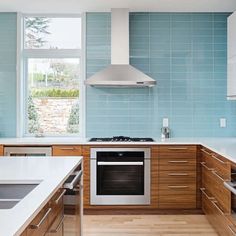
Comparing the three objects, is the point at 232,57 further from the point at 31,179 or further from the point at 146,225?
the point at 31,179

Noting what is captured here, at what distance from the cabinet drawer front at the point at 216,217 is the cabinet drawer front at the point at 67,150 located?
1574 mm

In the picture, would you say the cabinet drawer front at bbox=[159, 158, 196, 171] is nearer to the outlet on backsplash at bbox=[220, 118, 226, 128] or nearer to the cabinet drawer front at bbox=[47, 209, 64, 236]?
the outlet on backsplash at bbox=[220, 118, 226, 128]

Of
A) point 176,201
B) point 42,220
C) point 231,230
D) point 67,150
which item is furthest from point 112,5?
point 42,220

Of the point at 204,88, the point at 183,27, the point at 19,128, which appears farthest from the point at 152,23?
the point at 19,128

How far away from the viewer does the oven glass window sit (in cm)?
433

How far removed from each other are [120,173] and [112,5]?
2.11 m

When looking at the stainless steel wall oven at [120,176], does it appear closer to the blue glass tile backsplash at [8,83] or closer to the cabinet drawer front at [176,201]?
the cabinet drawer front at [176,201]

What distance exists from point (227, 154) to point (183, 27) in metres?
2.40

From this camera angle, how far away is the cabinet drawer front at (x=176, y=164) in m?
4.32

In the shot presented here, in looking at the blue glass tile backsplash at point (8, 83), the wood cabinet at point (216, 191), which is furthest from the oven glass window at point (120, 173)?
the blue glass tile backsplash at point (8, 83)

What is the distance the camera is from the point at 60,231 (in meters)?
2.12

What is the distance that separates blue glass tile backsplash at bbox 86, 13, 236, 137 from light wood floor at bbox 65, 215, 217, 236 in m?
1.19

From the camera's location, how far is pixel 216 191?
3.49 metres

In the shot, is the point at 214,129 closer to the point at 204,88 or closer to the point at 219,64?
the point at 204,88
